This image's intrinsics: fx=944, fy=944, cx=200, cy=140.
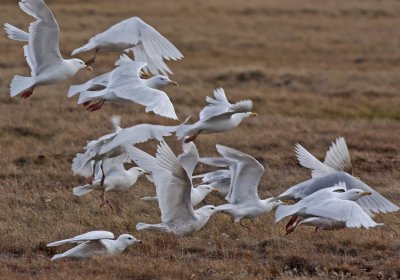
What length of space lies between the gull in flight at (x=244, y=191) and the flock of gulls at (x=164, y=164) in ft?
0.03

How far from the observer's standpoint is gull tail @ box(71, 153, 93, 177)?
34.8 ft

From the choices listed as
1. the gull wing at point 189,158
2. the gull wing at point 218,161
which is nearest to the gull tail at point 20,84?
the gull wing at point 189,158

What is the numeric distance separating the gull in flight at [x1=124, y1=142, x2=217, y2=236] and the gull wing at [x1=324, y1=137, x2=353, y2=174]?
6.96ft

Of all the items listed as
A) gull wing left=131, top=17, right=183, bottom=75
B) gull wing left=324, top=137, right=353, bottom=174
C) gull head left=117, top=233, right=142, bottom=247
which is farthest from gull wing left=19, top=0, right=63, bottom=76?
gull wing left=324, top=137, right=353, bottom=174

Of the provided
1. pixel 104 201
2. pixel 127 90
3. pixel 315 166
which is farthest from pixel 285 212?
pixel 104 201

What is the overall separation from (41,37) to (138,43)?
1395 mm

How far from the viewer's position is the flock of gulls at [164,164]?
8.60 meters

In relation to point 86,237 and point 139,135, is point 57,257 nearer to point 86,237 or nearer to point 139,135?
point 86,237

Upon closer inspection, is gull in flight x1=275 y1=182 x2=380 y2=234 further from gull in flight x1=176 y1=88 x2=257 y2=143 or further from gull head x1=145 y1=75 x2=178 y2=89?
gull head x1=145 y1=75 x2=178 y2=89

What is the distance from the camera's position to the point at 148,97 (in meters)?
9.48

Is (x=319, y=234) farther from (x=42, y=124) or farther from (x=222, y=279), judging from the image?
(x=42, y=124)

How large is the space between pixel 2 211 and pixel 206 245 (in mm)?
2538

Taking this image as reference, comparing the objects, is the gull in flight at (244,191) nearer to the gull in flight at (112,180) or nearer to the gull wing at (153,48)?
the gull in flight at (112,180)

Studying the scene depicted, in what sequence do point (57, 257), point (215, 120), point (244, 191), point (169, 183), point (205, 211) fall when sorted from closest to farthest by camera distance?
1. point (57, 257)
2. point (169, 183)
3. point (205, 211)
4. point (244, 191)
5. point (215, 120)
